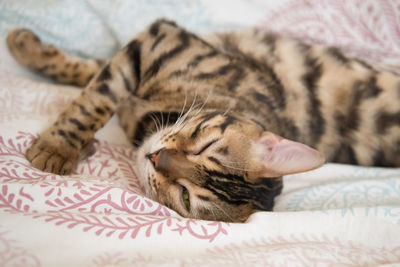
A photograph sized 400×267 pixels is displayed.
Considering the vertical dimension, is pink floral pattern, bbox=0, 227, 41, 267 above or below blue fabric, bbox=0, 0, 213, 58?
below

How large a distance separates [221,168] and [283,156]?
0.19 metres

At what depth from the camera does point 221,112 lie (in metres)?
1.20

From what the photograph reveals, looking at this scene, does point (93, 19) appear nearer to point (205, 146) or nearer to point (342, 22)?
point (205, 146)

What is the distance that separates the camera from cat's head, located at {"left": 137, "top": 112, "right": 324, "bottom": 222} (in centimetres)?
104

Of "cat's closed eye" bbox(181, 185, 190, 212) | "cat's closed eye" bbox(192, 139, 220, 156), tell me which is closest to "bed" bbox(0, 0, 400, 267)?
"cat's closed eye" bbox(181, 185, 190, 212)

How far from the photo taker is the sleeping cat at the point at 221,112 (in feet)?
3.50

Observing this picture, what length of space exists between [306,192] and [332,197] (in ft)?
0.28

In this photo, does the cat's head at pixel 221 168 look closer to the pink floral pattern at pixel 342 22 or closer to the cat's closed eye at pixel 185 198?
the cat's closed eye at pixel 185 198

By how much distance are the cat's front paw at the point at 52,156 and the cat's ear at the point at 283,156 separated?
0.59 meters

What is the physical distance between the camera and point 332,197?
1.20 metres

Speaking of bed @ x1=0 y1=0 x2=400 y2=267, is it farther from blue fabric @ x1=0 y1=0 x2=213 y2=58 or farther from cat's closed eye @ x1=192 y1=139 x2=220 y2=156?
cat's closed eye @ x1=192 y1=139 x2=220 y2=156

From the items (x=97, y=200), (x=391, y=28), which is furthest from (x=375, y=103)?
(x=97, y=200)

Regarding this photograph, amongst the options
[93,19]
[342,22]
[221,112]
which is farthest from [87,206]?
[342,22]

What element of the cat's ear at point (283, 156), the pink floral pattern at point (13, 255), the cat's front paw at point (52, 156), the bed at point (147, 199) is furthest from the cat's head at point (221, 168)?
the pink floral pattern at point (13, 255)
